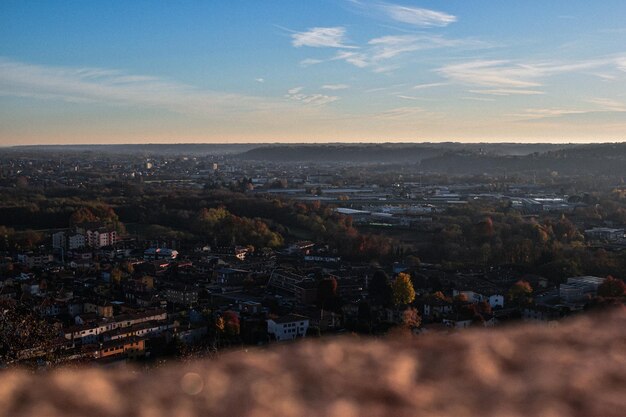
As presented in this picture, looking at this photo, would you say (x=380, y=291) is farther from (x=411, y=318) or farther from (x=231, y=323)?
(x=231, y=323)

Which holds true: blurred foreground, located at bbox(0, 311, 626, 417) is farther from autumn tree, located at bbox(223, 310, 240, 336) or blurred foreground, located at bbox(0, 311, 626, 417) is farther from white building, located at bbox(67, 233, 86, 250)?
white building, located at bbox(67, 233, 86, 250)

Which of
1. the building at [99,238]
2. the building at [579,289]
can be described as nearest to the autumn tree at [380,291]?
the building at [579,289]

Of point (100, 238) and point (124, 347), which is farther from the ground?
point (124, 347)

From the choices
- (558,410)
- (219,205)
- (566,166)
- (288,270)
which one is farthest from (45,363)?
(566,166)

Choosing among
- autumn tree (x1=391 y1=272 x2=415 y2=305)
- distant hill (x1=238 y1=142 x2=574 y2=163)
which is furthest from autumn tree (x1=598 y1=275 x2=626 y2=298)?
distant hill (x1=238 y1=142 x2=574 y2=163)

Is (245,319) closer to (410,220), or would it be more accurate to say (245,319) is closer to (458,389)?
(458,389)

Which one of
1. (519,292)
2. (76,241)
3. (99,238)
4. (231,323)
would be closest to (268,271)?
(231,323)
